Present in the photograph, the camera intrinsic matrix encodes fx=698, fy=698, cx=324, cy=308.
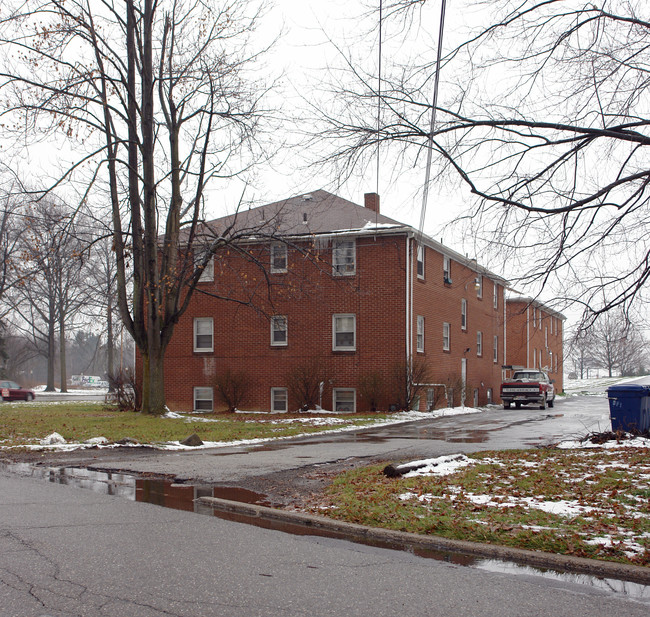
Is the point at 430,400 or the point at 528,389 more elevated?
the point at 528,389

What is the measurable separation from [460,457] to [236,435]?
6.76 metres

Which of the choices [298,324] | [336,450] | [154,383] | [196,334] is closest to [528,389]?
[298,324]

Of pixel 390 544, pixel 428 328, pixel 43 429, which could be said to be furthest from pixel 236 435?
pixel 428 328

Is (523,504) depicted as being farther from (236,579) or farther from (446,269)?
(446,269)

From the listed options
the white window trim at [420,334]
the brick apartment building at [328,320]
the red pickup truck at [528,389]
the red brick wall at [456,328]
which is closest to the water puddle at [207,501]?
the brick apartment building at [328,320]

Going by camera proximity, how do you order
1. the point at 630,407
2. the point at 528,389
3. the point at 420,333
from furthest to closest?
the point at 528,389, the point at 420,333, the point at 630,407

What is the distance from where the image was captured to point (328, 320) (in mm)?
27391

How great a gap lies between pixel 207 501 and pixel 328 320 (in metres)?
18.9

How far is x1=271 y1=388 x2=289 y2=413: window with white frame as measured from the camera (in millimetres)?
27859

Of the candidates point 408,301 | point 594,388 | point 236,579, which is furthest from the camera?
point 594,388

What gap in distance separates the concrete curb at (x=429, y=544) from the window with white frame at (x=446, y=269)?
2387 centimetres

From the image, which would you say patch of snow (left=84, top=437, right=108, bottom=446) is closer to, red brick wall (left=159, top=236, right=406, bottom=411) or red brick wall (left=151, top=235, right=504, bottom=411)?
red brick wall (left=151, top=235, right=504, bottom=411)

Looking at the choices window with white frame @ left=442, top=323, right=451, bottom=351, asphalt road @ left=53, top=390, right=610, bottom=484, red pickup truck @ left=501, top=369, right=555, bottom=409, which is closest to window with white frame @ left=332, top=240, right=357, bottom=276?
window with white frame @ left=442, top=323, right=451, bottom=351

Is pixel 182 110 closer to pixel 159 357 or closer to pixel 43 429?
pixel 159 357
